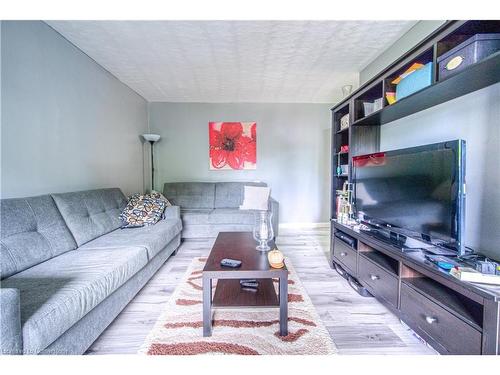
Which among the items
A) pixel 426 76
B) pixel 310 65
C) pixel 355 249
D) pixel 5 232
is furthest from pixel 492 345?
pixel 310 65

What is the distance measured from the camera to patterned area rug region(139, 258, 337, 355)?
3.73 feet

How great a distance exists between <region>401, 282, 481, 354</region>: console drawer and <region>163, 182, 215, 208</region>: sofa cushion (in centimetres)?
279

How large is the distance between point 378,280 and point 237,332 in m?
1.01

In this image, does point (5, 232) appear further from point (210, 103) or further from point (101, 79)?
point (210, 103)

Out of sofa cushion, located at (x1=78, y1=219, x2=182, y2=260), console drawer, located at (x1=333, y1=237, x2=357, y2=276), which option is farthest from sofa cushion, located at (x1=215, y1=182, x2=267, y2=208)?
console drawer, located at (x1=333, y1=237, x2=357, y2=276)

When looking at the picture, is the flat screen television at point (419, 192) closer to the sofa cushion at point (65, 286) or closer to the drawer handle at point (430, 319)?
the drawer handle at point (430, 319)

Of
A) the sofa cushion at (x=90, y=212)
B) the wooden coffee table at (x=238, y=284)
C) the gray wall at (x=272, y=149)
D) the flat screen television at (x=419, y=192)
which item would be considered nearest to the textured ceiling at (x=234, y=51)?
the gray wall at (x=272, y=149)

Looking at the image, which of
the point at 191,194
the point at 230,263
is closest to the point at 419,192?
the point at 230,263

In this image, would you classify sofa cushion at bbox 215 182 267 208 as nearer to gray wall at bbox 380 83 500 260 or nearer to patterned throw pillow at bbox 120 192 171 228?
patterned throw pillow at bbox 120 192 171 228

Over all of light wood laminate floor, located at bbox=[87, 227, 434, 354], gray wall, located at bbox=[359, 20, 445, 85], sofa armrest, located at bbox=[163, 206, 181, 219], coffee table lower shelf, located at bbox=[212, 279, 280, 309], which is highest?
gray wall, located at bbox=[359, 20, 445, 85]

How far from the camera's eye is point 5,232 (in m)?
1.22

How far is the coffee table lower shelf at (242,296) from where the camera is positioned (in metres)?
1.25

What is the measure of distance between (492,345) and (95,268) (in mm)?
1906

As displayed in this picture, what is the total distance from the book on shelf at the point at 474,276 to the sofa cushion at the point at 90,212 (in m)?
2.37
